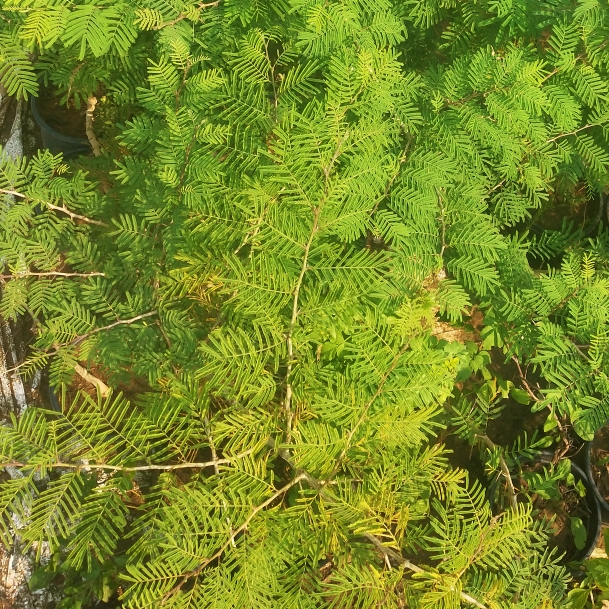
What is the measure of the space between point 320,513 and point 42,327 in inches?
25.3

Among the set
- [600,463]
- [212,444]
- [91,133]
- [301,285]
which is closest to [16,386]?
[91,133]

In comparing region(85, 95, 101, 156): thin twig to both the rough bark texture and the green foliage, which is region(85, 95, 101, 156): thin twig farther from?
the rough bark texture

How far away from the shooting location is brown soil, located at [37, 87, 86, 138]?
148 centimetres

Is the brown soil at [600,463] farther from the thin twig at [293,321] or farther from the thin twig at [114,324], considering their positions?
the thin twig at [114,324]

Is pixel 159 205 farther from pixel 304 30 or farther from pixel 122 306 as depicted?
pixel 304 30

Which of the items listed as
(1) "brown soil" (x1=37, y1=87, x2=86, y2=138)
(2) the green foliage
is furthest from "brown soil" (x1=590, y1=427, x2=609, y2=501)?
(1) "brown soil" (x1=37, y1=87, x2=86, y2=138)

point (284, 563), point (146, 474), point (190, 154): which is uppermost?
point (190, 154)

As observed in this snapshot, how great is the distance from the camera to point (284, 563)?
27.2 inches

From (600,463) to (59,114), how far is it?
1.75 m

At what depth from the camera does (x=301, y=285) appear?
68 cm

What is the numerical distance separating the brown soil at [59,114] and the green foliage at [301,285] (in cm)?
36

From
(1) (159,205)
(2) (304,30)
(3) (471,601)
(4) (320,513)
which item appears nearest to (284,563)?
(4) (320,513)

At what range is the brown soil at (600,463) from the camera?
1317mm

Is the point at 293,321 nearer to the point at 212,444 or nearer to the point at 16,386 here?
the point at 212,444
